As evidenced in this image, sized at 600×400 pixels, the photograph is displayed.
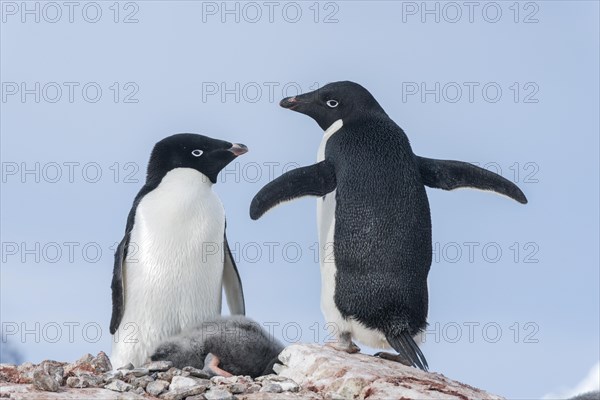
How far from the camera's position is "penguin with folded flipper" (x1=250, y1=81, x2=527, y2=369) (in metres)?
4.56

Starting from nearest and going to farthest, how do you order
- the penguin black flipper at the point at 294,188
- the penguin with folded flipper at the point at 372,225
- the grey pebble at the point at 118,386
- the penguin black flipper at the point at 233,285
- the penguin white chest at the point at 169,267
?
1. the grey pebble at the point at 118,386
2. the penguin with folded flipper at the point at 372,225
3. the penguin black flipper at the point at 294,188
4. the penguin white chest at the point at 169,267
5. the penguin black flipper at the point at 233,285

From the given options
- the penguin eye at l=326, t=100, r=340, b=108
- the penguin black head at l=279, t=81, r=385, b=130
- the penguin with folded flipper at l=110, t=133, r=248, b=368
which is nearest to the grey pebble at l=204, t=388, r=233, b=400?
the penguin with folded flipper at l=110, t=133, r=248, b=368

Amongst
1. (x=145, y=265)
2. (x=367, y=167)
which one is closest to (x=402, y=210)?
(x=367, y=167)

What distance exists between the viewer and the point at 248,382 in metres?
4.00

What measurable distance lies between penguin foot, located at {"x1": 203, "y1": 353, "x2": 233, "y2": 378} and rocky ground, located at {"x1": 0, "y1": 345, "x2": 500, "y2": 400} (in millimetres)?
250

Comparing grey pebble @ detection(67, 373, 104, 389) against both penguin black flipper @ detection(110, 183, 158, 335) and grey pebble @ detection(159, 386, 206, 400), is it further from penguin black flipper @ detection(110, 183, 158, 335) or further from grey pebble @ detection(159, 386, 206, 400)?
penguin black flipper @ detection(110, 183, 158, 335)

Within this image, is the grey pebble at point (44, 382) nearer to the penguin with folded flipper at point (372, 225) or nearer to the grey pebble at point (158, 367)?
the grey pebble at point (158, 367)

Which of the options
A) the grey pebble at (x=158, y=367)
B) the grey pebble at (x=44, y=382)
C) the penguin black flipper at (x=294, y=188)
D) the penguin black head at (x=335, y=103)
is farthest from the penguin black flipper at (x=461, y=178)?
the grey pebble at (x=44, y=382)

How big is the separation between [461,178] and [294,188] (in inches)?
38.8

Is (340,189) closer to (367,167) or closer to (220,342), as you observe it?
(367,167)

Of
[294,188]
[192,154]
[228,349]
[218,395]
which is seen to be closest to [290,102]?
[192,154]

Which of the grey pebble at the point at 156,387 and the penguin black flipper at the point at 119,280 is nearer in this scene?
the grey pebble at the point at 156,387

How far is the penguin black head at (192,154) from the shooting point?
17.4 ft

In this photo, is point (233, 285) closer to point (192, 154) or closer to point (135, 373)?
point (192, 154)
